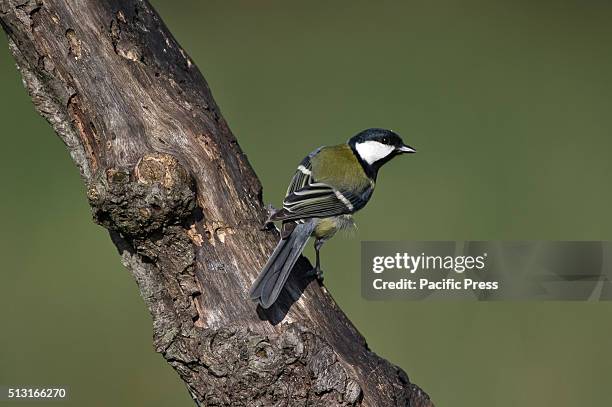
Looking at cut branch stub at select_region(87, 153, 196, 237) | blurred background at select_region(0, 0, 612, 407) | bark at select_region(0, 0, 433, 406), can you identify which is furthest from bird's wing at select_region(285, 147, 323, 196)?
blurred background at select_region(0, 0, 612, 407)

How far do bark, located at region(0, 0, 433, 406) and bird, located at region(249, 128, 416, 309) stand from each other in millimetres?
50

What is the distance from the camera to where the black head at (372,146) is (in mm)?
2768

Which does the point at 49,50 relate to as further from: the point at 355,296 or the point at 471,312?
the point at 471,312

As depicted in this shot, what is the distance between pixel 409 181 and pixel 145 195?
470 centimetres

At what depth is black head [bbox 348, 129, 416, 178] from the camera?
277cm

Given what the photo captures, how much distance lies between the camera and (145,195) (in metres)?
1.84

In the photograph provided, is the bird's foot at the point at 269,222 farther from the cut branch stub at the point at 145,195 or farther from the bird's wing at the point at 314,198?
the cut branch stub at the point at 145,195

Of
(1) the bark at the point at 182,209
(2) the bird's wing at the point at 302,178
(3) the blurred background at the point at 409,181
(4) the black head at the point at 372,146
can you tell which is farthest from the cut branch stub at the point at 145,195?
(3) the blurred background at the point at 409,181

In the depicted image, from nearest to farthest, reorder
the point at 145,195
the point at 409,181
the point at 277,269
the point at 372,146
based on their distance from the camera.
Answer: the point at 145,195, the point at 277,269, the point at 372,146, the point at 409,181

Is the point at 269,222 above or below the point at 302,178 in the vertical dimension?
below

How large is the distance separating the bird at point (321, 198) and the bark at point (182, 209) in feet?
0.16

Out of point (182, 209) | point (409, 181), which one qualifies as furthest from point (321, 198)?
point (409, 181)

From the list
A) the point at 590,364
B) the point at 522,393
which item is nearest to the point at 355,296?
the point at 522,393

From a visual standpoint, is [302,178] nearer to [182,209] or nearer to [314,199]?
[314,199]
